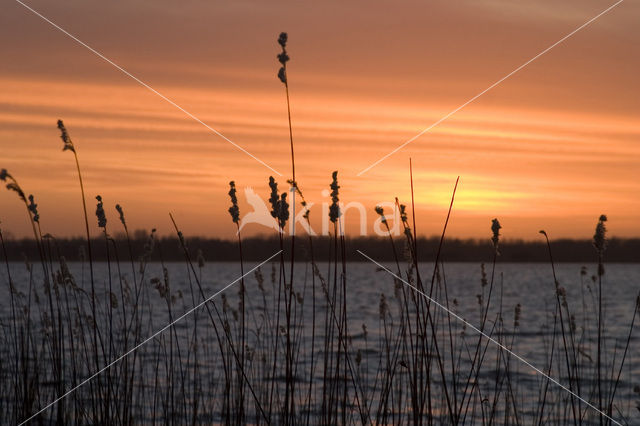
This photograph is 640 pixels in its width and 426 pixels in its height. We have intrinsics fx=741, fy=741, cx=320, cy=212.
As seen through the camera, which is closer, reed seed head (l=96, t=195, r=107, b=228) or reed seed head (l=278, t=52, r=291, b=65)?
reed seed head (l=278, t=52, r=291, b=65)

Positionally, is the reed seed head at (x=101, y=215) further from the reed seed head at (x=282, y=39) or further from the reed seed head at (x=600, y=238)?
the reed seed head at (x=600, y=238)

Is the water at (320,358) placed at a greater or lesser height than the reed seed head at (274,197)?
lesser

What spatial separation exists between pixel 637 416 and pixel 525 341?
6.97 metres

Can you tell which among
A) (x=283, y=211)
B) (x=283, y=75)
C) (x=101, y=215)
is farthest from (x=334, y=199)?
(x=101, y=215)

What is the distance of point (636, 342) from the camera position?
45.3ft

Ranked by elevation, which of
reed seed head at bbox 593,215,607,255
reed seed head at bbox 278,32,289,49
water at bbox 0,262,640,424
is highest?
reed seed head at bbox 278,32,289,49

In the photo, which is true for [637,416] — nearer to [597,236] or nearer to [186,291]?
[597,236]

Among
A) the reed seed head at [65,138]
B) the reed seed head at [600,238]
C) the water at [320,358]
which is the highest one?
the reed seed head at [65,138]

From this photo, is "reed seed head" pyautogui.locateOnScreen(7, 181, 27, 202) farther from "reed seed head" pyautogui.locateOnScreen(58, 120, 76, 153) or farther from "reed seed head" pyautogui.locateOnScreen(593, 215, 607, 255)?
"reed seed head" pyautogui.locateOnScreen(593, 215, 607, 255)

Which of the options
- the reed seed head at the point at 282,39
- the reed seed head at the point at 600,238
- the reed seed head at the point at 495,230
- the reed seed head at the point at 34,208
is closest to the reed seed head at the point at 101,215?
the reed seed head at the point at 34,208

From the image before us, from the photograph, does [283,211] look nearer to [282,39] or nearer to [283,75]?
[283,75]

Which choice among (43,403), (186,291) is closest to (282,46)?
(43,403)

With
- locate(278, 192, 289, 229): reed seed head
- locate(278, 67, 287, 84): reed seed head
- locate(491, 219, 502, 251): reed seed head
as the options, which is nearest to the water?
locate(491, 219, 502, 251): reed seed head

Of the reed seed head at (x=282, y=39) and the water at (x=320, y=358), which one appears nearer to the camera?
the reed seed head at (x=282, y=39)
